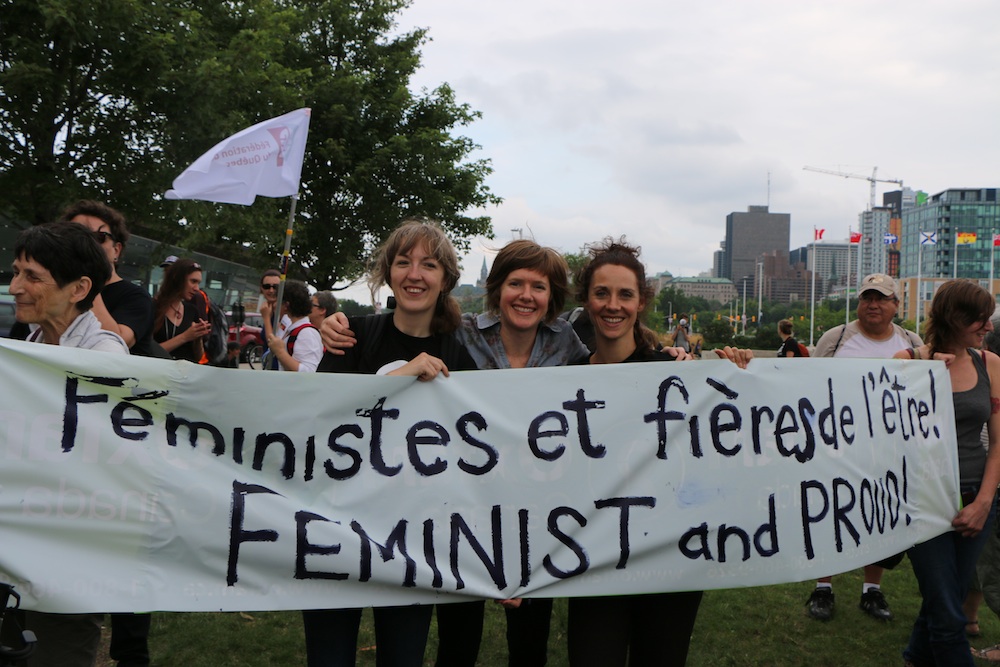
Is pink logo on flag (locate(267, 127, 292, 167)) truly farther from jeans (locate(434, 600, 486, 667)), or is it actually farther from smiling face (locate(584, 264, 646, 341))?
jeans (locate(434, 600, 486, 667))

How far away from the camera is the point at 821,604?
4.91 meters

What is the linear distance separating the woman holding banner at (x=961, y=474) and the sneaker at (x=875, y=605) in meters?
1.15

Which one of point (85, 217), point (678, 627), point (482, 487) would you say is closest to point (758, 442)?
point (678, 627)

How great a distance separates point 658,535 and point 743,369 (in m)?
0.76

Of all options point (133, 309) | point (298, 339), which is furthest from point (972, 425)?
point (298, 339)

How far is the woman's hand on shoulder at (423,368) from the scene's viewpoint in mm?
2818

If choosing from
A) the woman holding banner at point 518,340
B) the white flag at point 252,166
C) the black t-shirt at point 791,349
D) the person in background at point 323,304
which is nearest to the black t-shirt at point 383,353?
the woman holding banner at point 518,340

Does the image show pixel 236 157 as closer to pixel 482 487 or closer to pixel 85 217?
pixel 85 217

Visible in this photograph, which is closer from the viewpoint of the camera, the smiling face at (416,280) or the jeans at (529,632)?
the smiling face at (416,280)

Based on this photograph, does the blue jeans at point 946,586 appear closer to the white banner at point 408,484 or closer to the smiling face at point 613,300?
the white banner at point 408,484

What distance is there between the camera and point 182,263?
5395 millimetres

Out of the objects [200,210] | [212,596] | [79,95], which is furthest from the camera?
[200,210]

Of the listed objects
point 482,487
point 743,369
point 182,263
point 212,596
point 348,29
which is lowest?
point 212,596

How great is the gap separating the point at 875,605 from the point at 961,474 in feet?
5.51
